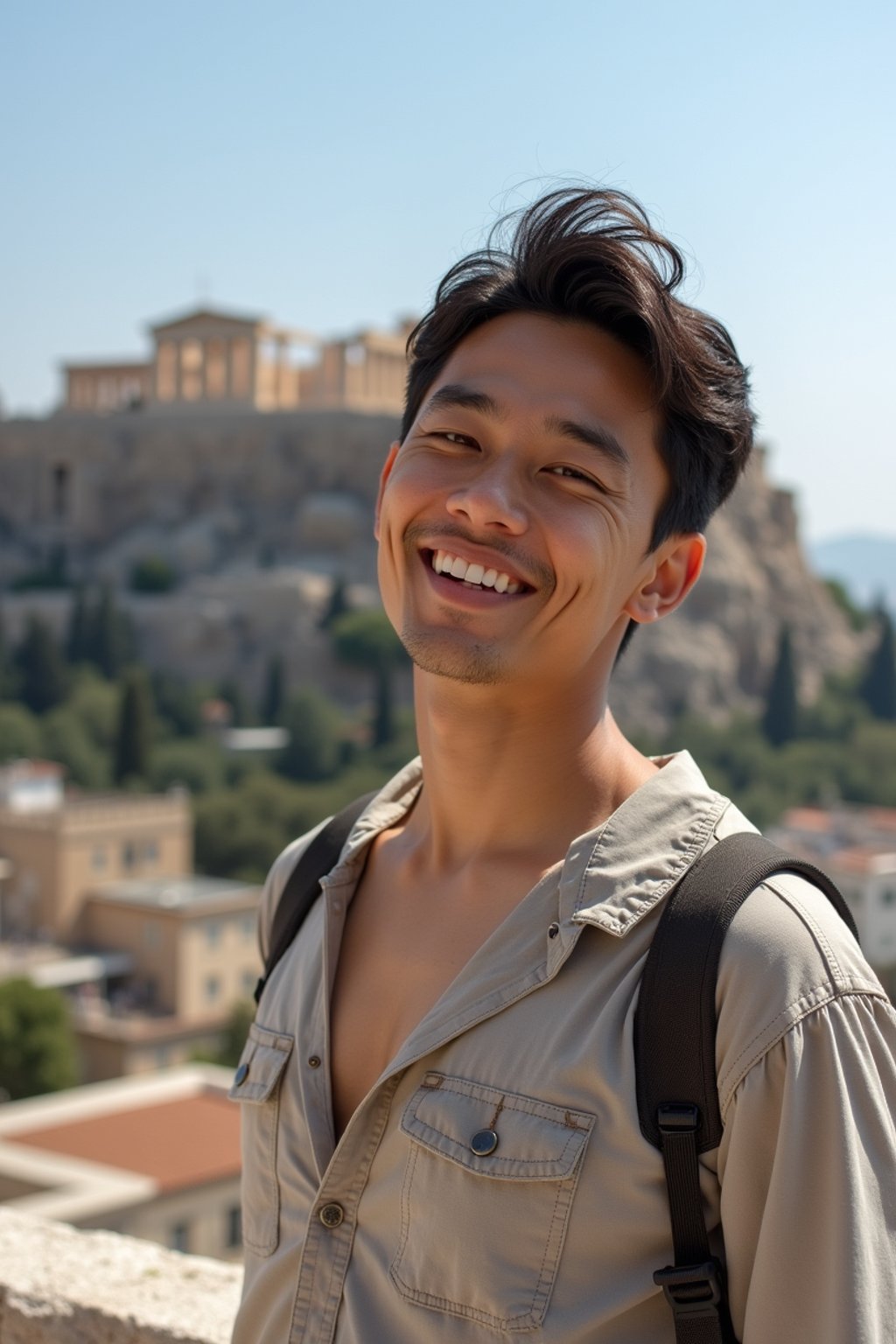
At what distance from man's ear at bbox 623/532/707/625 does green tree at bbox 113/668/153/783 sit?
33477mm

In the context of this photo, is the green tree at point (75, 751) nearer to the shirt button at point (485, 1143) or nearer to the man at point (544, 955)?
the man at point (544, 955)

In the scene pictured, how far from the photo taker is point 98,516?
1817 inches

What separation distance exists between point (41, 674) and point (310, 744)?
719 centimetres

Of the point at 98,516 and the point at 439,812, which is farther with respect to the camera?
the point at 98,516

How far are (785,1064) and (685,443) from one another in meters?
0.60

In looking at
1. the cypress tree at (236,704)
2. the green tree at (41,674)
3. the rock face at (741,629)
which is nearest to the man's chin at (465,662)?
the rock face at (741,629)

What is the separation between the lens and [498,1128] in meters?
1.33

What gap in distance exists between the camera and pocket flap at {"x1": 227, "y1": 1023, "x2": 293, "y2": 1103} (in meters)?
1.60

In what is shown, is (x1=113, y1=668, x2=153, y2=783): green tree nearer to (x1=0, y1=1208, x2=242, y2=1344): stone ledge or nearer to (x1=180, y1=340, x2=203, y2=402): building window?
(x1=180, y1=340, x2=203, y2=402): building window

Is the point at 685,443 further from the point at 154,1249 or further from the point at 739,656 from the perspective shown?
the point at 739,656

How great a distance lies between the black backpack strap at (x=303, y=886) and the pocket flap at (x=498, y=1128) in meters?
0.40

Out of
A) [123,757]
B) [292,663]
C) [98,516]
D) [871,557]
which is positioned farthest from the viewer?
[871,557]

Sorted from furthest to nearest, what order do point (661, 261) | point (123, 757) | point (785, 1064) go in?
point (123, 757) < point (661, 261) < point (785, 1064)

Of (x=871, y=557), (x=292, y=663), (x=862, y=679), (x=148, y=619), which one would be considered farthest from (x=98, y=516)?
(x=871, y=557)
